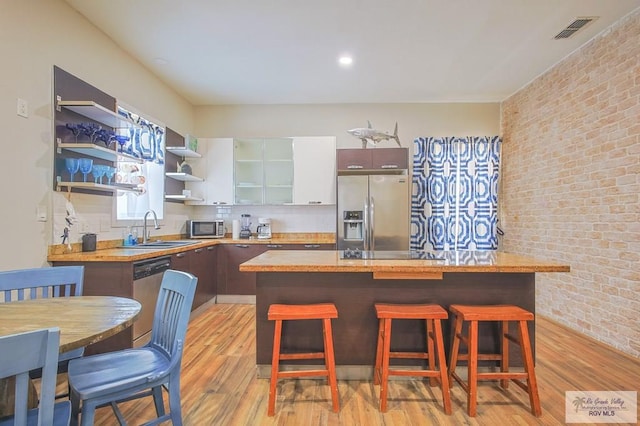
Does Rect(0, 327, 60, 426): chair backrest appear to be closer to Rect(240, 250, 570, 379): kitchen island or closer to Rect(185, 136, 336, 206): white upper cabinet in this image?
Rect(240, 250, 570, 379): kitchen island

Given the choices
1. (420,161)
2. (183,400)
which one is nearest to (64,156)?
(183,400)

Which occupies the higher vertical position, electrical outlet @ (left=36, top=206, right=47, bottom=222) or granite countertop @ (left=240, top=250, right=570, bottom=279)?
electrical outlet @ (left=36, top=206, right=47, bottom=222)

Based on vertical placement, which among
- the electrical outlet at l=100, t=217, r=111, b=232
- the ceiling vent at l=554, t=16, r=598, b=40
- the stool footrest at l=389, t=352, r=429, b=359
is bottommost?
the stool footrest at l=389, t=352, r=429, b=359

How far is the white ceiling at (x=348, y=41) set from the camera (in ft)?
9.27

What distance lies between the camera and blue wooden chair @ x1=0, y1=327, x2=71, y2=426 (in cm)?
83

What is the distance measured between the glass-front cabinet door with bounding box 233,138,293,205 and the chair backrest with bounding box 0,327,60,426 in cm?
408

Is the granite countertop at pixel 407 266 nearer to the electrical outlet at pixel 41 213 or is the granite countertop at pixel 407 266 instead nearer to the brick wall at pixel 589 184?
the brick wall at pixel 589 184

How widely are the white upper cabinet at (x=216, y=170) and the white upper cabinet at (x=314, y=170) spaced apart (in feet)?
3.17

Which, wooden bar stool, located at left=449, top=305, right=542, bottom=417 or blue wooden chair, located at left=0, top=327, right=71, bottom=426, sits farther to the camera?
wooden bar stool, located at left=449, top=305, right=542, bottom=417

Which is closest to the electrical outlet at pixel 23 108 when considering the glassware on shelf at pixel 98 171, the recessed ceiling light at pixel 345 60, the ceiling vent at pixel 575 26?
the glassware on shelf at pixel 98 171

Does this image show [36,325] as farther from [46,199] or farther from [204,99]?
[204,99]

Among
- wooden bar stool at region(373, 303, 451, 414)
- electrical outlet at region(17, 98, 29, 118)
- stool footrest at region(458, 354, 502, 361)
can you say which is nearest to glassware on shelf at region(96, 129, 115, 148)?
electrical outlet at region(17, 98, 29, 118)

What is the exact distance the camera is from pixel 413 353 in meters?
2.39

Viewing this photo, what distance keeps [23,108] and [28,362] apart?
235cm
